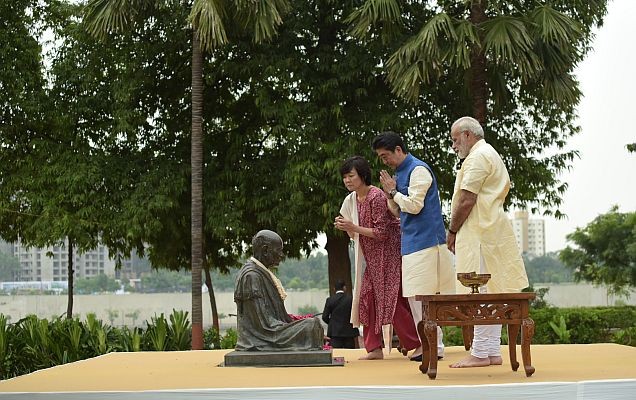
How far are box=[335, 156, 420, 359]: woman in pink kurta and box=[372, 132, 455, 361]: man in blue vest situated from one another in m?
0.20

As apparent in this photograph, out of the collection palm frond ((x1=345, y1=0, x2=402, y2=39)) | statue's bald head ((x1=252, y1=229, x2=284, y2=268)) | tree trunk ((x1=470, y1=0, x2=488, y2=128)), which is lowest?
statue's bald head ((x1=252, y1=229, x2=284, y2=268))

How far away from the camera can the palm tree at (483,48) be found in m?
14.3

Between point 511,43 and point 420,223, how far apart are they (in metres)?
7.79

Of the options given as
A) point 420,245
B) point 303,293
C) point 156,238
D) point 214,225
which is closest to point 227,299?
point 303,293

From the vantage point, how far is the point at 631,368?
644 cm

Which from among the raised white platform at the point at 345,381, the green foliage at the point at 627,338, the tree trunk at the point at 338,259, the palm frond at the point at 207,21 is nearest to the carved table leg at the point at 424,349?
the raised white platform at the point at 345,381

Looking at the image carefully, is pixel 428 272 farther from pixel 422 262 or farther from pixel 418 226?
pixel 418 226

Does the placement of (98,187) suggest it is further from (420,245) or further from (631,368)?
(631,368)

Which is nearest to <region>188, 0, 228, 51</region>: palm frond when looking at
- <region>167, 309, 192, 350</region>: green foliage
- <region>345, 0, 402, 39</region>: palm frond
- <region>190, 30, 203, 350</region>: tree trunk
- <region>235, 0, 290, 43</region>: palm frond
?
<region>235, 0, 290, 43</region>: palm frond

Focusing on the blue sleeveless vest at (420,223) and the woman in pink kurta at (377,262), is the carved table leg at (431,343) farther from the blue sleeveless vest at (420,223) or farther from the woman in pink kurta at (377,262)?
the woman in pink kurta at (377,262)

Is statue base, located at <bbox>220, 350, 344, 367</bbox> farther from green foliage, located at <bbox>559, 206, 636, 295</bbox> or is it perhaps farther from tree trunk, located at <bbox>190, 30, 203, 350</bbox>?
green foliage, located at <bbox>559, 206, 636, 295</bbox>

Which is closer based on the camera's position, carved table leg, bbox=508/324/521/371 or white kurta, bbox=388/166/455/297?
carved table leg, bbox=508/324/521/371

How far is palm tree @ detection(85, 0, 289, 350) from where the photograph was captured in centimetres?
1433

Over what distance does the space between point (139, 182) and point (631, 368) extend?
40.5ft
